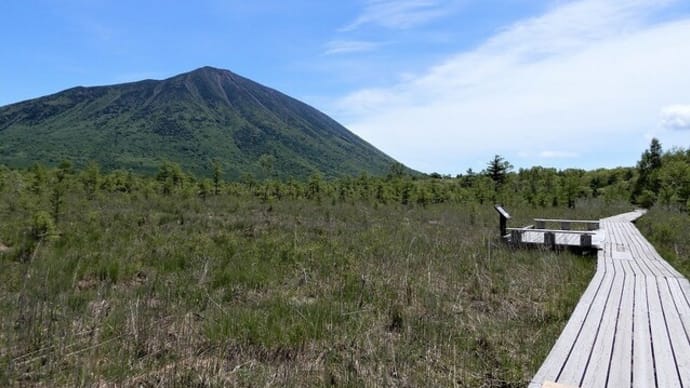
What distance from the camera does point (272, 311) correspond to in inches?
171

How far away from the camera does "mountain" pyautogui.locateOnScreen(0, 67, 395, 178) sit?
83062mm

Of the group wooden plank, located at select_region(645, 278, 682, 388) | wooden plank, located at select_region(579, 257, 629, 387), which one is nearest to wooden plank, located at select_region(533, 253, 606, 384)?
wooden plank, located at select_region(579, 257, 629, 387)

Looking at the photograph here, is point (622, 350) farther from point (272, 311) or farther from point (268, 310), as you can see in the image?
point (268, 310)

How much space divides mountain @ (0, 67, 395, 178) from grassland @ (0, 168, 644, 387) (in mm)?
68388

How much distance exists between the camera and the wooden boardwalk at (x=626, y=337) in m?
2.78

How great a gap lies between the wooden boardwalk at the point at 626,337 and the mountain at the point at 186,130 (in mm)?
71810

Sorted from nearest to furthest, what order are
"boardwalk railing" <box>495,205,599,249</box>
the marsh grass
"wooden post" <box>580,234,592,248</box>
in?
the marsh grass < "wooden post" <box>580,234,592,248</box> < "boardwalk railing" <box>495,205,599,249</box>

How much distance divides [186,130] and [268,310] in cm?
10087

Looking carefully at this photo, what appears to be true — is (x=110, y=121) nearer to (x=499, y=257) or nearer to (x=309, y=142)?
(x=309, y=142)

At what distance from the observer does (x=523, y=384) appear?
9.93ft

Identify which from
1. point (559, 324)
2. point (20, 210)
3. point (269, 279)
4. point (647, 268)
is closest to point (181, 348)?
point (269, 279)

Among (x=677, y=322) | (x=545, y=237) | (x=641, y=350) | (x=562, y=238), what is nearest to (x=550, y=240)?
(x=545, y=237)

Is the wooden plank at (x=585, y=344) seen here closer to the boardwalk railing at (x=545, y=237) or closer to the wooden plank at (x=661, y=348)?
the wooden plank at (x=661, y=348)

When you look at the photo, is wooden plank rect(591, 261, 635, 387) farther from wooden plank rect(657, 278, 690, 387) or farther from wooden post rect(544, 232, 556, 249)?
wooden post rect(544, 232, 556, 249)
